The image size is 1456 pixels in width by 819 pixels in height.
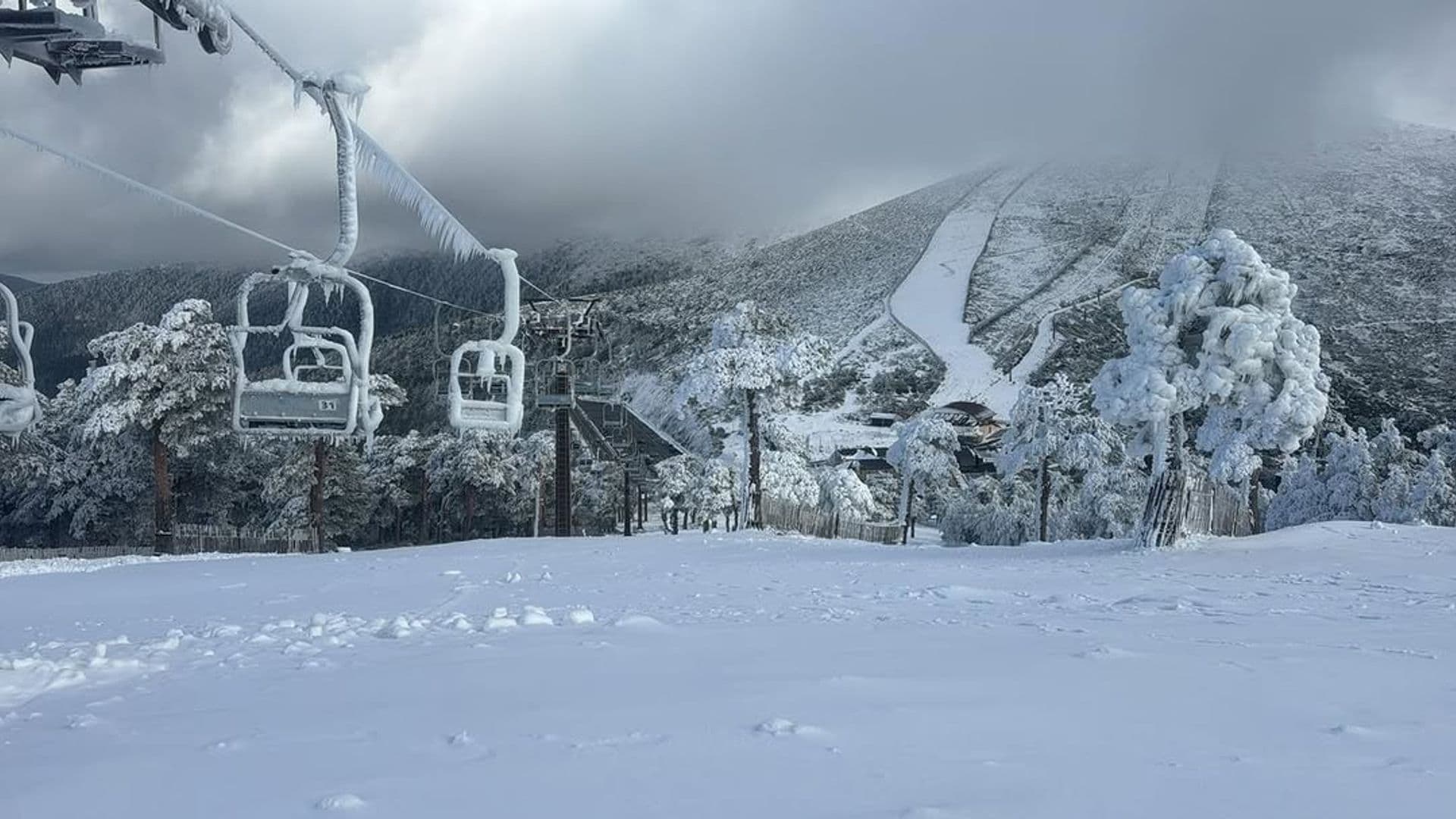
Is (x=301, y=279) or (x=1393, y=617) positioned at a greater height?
(x=301, y=279)

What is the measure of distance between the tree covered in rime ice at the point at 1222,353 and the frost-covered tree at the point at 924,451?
23.6 metres

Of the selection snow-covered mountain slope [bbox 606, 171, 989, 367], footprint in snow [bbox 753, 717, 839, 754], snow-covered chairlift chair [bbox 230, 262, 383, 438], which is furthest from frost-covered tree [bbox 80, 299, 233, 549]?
snow-covered mountain slope [bbox 606, 171, 989, 367]

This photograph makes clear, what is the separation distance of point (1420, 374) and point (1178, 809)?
329 feet

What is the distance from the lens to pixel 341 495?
5009cm

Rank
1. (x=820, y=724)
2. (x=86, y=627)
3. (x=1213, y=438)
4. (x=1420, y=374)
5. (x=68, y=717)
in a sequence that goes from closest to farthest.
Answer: (x=820, y=724) → (x=68, y=717) → (x=86, y=627) → (x=1213, y=438) → (x=1420, y=374)

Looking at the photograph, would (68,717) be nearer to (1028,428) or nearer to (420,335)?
(1028,428)

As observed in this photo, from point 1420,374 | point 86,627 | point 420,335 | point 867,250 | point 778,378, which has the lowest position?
point 86,627

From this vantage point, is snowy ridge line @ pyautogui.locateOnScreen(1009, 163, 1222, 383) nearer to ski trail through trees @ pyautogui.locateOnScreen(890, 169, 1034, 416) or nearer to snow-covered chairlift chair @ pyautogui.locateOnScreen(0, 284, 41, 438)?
ski trail through trees @ pyautogui.locateOnScreen(890, 169, 1034, 416)

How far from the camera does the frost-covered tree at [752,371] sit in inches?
1335

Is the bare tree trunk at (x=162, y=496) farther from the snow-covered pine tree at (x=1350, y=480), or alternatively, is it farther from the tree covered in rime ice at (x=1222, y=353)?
the snow-covered pine tree at (x=1350, y=480)

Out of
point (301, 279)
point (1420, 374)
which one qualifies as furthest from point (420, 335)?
point (301, 279)

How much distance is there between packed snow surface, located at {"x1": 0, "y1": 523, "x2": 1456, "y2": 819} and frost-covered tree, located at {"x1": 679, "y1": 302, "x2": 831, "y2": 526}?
20925 millimetres

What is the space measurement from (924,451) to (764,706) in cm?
4218

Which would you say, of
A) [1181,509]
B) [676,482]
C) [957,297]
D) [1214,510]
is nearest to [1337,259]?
[957,297]
